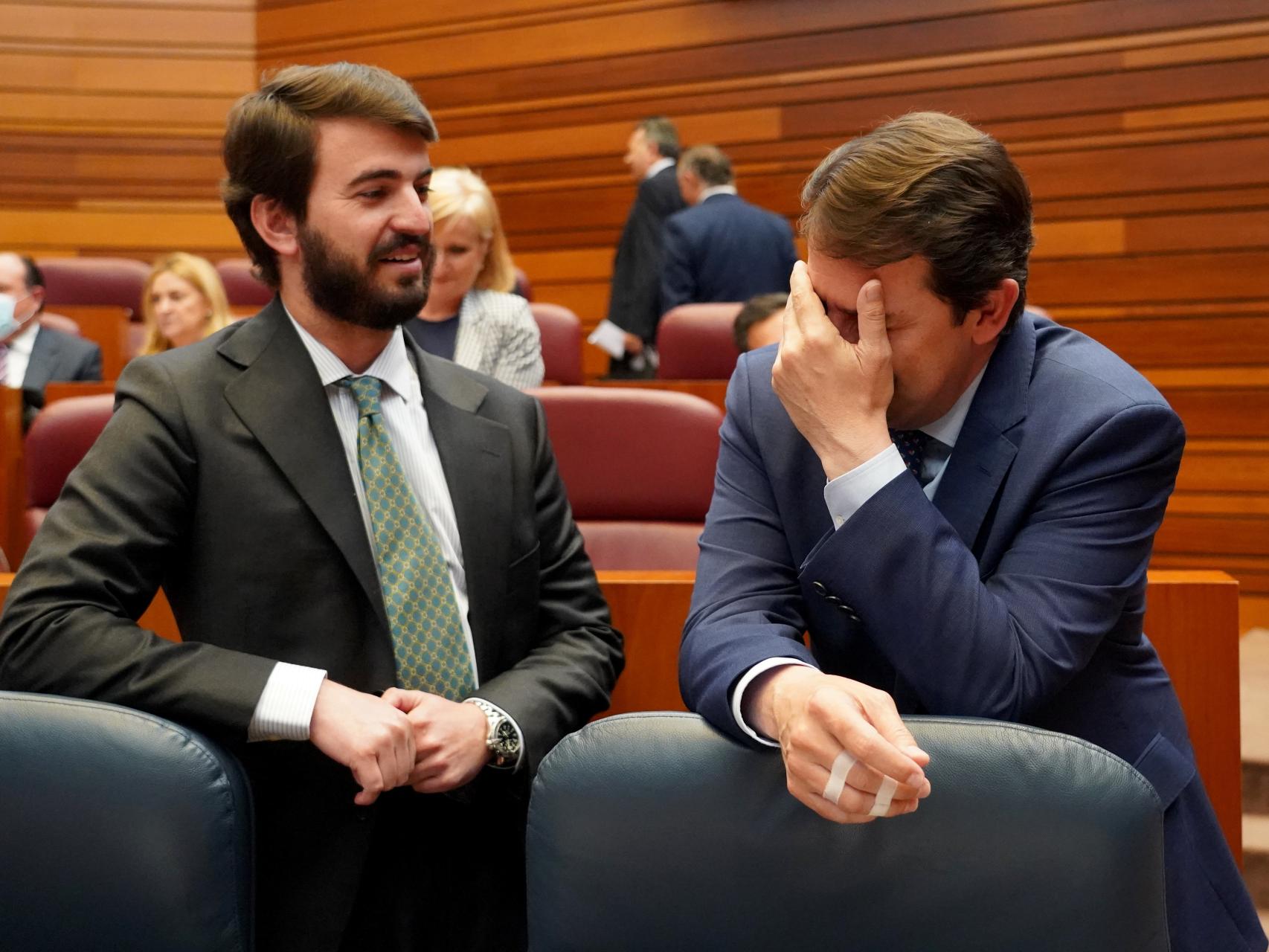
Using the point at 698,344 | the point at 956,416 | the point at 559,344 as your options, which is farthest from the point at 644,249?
the point at 956,416

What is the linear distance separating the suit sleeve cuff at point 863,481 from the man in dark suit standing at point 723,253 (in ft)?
10.2

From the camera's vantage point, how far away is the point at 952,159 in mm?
907

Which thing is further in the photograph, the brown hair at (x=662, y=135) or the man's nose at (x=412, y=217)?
the brown hair at (x=662, y=135)

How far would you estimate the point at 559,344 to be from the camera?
139 inches

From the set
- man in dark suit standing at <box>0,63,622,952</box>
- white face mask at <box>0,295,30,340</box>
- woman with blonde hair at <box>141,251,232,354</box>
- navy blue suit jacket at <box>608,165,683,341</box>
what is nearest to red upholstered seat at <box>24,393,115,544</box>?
man in dark suit standing at <box>0,63,622,952</box>

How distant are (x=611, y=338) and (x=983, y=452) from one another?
3.38 metres

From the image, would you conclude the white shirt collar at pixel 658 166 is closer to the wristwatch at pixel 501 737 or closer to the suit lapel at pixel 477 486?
the suit lapel at pixel 477 486

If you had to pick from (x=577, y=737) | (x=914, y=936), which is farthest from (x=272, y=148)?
(x=914, y=936)

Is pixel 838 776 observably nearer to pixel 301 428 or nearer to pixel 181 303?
pixel 301 428

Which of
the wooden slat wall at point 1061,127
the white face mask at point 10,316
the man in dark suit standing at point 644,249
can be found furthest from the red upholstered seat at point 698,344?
the white face mask at point 10,316

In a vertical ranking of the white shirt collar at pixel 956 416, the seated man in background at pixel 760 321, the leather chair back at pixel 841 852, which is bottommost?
the seated man in background at pixel 760 321

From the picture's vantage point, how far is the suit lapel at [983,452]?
3.13 feet

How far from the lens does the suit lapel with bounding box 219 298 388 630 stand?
3.61ft

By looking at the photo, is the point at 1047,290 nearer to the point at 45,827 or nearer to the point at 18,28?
the point at 45,827
